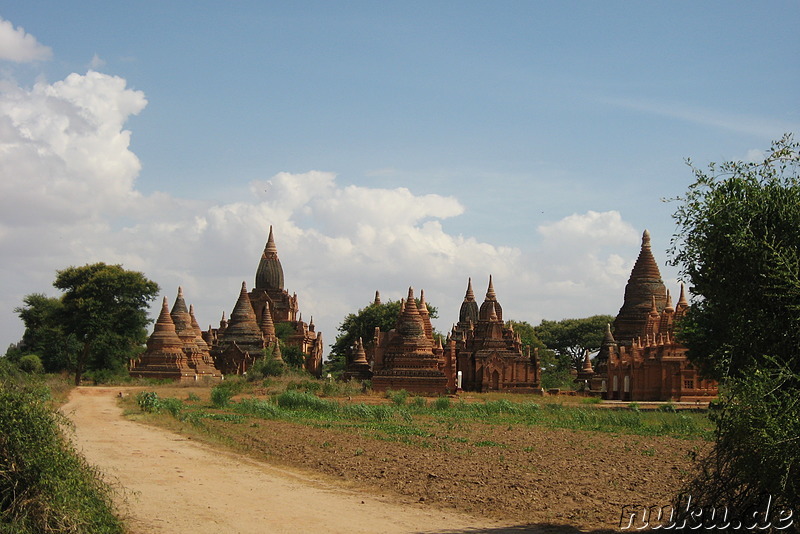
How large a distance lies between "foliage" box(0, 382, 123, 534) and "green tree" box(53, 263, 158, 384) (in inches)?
1753

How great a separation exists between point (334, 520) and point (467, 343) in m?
47.0

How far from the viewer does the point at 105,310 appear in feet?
177

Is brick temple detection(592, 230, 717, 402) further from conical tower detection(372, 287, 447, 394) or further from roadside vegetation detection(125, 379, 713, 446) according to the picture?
conical tower detection(372, 287, 447, 394)

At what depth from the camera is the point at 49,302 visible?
253 feet

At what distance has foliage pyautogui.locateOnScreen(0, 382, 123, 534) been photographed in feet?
32.3

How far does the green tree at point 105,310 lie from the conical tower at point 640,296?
31.9 meters

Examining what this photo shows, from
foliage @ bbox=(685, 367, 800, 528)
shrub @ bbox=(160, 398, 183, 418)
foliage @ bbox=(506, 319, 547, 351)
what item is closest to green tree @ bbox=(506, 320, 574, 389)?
foliage @ bbox=(506, 319, 547, 351)

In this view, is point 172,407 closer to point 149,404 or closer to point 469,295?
point 149,404

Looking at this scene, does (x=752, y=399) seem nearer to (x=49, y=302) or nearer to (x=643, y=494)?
(x=643, y=494)

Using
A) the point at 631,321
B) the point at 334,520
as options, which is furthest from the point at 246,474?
the point at 631,321

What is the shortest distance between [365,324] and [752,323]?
243ft

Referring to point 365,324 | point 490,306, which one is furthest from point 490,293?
point 365,324

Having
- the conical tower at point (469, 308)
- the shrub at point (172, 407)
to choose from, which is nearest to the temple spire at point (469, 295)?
the conical tower at point (469, 308)
